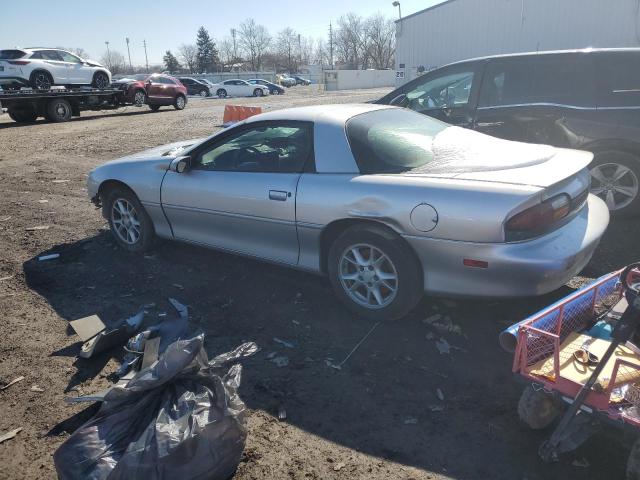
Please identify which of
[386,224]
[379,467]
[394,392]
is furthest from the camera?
[386,224]

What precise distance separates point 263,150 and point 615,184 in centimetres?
377

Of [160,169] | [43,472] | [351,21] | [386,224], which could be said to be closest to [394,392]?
[386,224]

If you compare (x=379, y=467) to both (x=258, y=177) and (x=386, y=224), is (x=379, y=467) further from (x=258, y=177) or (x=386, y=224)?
(x=258, y=177)

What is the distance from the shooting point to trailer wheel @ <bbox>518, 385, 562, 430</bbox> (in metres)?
2.40

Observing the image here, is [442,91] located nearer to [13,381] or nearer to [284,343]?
[284,343]

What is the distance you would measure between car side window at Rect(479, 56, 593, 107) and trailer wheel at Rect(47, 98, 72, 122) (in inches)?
660

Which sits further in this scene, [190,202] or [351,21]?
[351,21]

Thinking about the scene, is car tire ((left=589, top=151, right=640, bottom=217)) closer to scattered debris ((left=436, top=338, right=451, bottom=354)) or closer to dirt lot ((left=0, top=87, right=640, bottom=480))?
dirt lot ((left=0, top=87, right=640, bottom=480))

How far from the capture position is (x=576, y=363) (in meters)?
2.49

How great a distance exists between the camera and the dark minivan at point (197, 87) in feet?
132

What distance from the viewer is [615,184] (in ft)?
17.0

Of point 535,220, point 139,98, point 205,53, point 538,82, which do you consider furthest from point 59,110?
point 205,53

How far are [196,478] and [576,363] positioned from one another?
193cm

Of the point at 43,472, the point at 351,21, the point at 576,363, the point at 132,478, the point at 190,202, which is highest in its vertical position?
the point at 351,21
